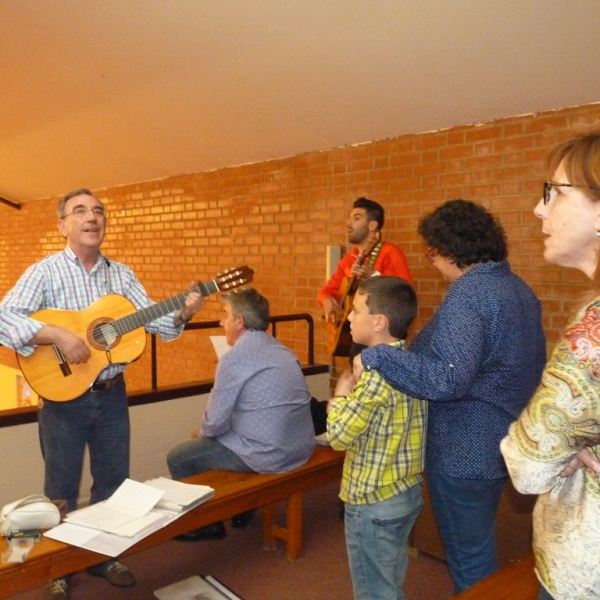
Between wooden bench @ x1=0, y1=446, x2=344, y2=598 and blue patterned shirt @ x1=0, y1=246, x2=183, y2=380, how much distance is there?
0.70m

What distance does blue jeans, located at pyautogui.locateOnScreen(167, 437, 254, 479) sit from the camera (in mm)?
2834

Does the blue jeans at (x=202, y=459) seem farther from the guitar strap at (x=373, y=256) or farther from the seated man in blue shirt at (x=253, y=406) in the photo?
the guitar strap at (x=373, y=256)

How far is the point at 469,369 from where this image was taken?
66.7 inches

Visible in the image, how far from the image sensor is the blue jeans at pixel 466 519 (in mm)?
1849

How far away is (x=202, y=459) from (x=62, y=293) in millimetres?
1027

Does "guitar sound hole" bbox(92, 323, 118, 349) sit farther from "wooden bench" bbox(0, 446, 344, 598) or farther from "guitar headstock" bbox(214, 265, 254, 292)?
"wooden bench" bbox(0, 446, 344, 598)

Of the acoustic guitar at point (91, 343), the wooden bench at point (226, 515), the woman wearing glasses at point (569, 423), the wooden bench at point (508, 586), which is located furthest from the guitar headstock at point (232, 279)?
the woman wearing glasses at point (569, 423)

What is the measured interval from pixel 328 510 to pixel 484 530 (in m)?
1.88

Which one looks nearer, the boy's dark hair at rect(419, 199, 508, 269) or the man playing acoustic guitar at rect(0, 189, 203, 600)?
the boy's dark hair at rect(419, 199, 508, 269)

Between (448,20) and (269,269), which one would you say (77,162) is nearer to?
(269,269)

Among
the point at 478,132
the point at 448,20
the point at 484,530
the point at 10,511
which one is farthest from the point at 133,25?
the point at 484,530

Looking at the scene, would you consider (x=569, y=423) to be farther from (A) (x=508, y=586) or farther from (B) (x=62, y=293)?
(B) (x=62, y=293)

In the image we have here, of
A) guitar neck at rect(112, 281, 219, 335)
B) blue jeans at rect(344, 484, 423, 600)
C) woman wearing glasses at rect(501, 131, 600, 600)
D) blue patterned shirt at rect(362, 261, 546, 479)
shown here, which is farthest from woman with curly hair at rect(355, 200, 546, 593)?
guitar neck at rect(112, 281, 219, 335)

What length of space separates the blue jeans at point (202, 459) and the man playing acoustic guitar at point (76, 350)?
35cm
